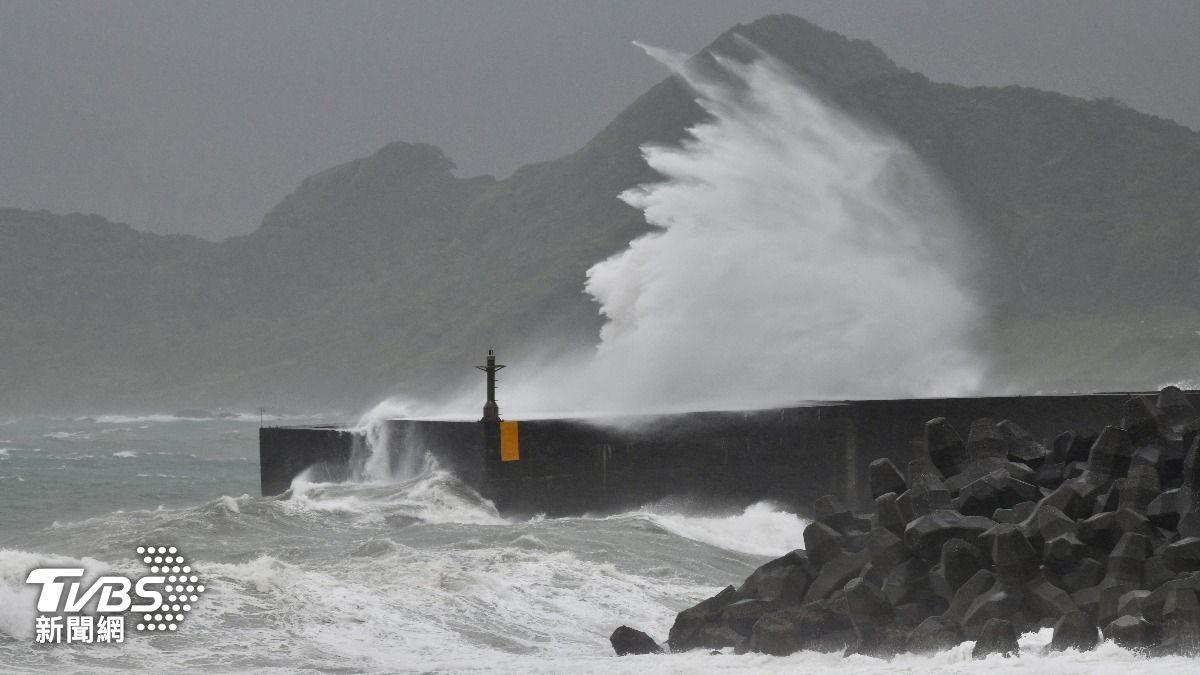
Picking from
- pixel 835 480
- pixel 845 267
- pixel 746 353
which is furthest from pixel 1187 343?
pixel 835 480

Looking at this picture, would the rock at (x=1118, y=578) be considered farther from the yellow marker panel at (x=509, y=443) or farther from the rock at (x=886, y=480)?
the yellow marker panel at (x=509, y=443)

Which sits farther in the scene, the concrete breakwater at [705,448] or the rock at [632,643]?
the concrete breakwater at [705,448]

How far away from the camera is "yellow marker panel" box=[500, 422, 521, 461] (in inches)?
677

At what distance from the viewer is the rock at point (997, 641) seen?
8.66 m

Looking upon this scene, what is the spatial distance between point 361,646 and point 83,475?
105 ft

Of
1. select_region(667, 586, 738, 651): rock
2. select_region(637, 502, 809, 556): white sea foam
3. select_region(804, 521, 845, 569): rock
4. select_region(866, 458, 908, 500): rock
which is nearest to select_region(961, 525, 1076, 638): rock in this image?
select_region(804, 521, 845, 569): rock

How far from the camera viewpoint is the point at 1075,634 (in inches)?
341

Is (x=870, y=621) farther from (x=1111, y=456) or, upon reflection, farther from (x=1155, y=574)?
(x=1111, y=456)

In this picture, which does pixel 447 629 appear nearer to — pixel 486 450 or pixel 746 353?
pixel 486 450

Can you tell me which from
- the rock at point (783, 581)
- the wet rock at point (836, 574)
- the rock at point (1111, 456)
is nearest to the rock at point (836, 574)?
the wet rock at point (836, 574)

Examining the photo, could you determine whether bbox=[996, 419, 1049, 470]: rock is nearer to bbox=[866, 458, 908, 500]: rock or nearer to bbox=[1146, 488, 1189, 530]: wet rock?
bbox=[866, 458, 908, 500]: rock

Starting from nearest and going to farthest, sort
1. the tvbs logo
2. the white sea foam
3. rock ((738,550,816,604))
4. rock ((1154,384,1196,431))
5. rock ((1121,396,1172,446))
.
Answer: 1. the tvbs logo
2. rock ((738,550,816,604))
3. rock ((1121,396,1172,446))
4. rock ((1154,384,1196,431))
5. the white sea foam

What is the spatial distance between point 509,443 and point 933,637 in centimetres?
877

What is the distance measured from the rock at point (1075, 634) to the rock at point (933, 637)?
0.60m
